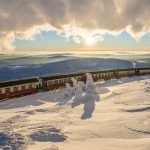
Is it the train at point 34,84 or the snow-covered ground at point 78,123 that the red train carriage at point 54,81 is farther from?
the snow-covered ground at point 78,123

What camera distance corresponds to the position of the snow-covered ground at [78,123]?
12938 millimetres

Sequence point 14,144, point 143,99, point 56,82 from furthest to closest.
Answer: point 56,82, point 143,99, point 14,144

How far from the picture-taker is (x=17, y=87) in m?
29.0

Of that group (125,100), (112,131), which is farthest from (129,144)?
(125,100)

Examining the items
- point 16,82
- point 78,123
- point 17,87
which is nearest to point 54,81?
point 16,82

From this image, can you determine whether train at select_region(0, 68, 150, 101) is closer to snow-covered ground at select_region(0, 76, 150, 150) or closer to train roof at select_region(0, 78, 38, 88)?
train roof at select_region(0, 78, 38, 88)

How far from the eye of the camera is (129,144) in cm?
1277

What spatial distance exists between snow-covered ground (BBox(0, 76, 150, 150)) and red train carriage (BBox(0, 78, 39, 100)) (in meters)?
2.19

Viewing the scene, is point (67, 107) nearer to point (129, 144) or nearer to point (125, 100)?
point (125, 100)

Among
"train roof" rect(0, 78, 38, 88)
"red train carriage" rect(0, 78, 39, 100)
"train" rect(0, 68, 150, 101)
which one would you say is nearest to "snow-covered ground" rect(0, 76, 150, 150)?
"red train carriage" rect(0, 78, 39, 100)

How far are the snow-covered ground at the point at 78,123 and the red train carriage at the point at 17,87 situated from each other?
86.4 inches

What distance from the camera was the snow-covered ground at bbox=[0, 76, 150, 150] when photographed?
12.9 meters

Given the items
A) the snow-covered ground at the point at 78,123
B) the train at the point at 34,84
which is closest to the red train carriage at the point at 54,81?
the train at the point at 34,84

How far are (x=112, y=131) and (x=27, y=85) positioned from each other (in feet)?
56.5
